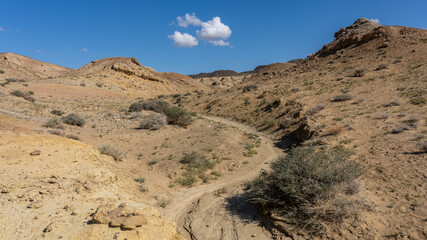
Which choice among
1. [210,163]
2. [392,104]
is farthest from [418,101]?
[210,163]

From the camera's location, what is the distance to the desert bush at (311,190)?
582 cm

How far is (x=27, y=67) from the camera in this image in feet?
200

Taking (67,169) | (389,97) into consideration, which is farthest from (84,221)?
(389,97)

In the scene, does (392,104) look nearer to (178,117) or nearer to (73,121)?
(178,117)

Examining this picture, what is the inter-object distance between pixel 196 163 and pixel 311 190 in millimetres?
6208

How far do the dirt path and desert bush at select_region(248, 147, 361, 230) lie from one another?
0.75 meters

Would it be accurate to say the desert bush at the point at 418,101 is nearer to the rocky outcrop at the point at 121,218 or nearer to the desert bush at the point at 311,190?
the desert bush at the point at 311,190

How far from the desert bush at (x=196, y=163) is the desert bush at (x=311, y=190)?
4.05 m

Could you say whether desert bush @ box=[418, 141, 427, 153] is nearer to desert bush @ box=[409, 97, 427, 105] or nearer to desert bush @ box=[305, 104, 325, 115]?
desert bush @ box=[409, 97, 427, 105]

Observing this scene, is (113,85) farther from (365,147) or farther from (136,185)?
(365,147)

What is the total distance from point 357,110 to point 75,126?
61.4ft

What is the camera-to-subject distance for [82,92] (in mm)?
32719

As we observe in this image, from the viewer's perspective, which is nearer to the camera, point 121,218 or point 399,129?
point 121,218

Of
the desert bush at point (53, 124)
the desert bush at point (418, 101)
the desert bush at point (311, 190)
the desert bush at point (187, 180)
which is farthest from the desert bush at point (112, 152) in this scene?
the desert bush at point (418, 101)
